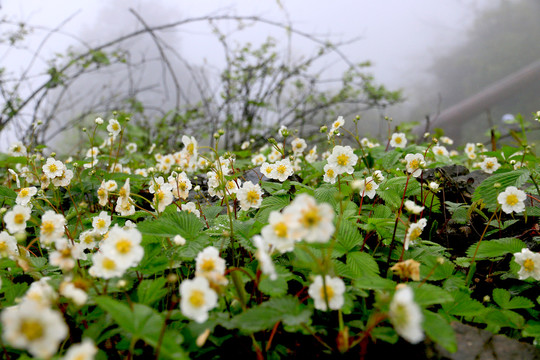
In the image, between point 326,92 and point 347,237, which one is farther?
point 326,92

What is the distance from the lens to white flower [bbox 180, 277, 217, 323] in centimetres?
73

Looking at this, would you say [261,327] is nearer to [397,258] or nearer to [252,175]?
[397,258]

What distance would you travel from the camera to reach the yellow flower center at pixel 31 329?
1.79 ft

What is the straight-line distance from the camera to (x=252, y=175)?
2.18 m

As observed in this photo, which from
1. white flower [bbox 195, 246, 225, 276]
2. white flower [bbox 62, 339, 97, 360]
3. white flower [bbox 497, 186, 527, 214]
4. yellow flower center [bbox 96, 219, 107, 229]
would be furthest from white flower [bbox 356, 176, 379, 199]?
white flower [bbox 62, 339, 97, 360]

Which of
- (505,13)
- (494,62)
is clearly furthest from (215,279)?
(505,13)

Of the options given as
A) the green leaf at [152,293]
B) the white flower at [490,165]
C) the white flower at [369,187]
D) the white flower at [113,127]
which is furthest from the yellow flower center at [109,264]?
the white flower at [490,165]

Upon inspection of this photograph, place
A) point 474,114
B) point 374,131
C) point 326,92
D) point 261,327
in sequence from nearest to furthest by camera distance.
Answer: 1. point 261,327
2. point 474,114
3. point 326,92
4. point 374,131

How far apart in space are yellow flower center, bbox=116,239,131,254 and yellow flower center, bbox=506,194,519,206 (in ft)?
4.04

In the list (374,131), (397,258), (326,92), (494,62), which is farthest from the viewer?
(494,62)

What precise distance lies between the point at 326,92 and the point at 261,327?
4802mm

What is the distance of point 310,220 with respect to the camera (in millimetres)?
697

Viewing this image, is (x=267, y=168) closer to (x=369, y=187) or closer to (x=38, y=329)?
(x=369, y=187)

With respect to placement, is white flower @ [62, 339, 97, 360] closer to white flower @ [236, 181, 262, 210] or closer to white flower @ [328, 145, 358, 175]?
white flower @ [236, 181, 262, 210]
